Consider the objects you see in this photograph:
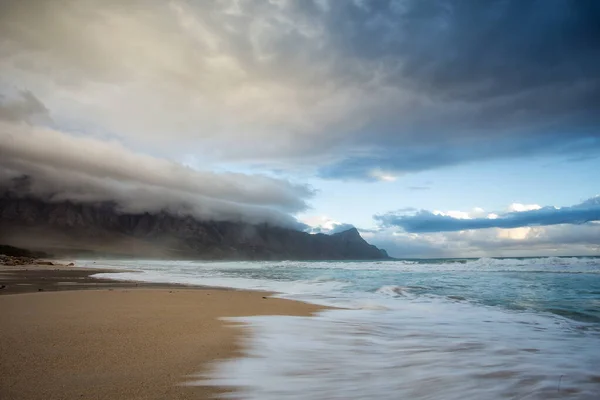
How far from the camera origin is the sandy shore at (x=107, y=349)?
3.14 metres

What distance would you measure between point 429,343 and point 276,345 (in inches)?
89.9

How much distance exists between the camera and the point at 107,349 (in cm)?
436

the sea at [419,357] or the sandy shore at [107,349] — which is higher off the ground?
the sandy shore at [107,349]

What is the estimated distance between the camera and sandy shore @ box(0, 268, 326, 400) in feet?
10.3

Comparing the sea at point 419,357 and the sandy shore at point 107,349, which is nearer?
the sandy shore at point 107,349

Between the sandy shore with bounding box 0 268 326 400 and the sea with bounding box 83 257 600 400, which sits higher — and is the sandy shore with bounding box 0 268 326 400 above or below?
above

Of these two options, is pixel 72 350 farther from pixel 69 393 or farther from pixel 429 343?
pixel 429 343

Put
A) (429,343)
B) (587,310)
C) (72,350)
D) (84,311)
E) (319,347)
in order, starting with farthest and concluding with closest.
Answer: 1. (587,310)
2. (84,311)
3. (429,343)
4. (319,347)
5. (72,350)

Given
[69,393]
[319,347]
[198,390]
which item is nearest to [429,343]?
[319,347]

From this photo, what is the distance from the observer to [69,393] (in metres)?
3.00

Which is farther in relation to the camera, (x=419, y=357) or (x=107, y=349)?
(x=419, y=357)

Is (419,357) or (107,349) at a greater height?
(107,349)

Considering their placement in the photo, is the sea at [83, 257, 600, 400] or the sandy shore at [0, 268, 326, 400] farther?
the sea at [83, 257, 600, 400]

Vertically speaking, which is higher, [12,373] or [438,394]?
[12,373]
